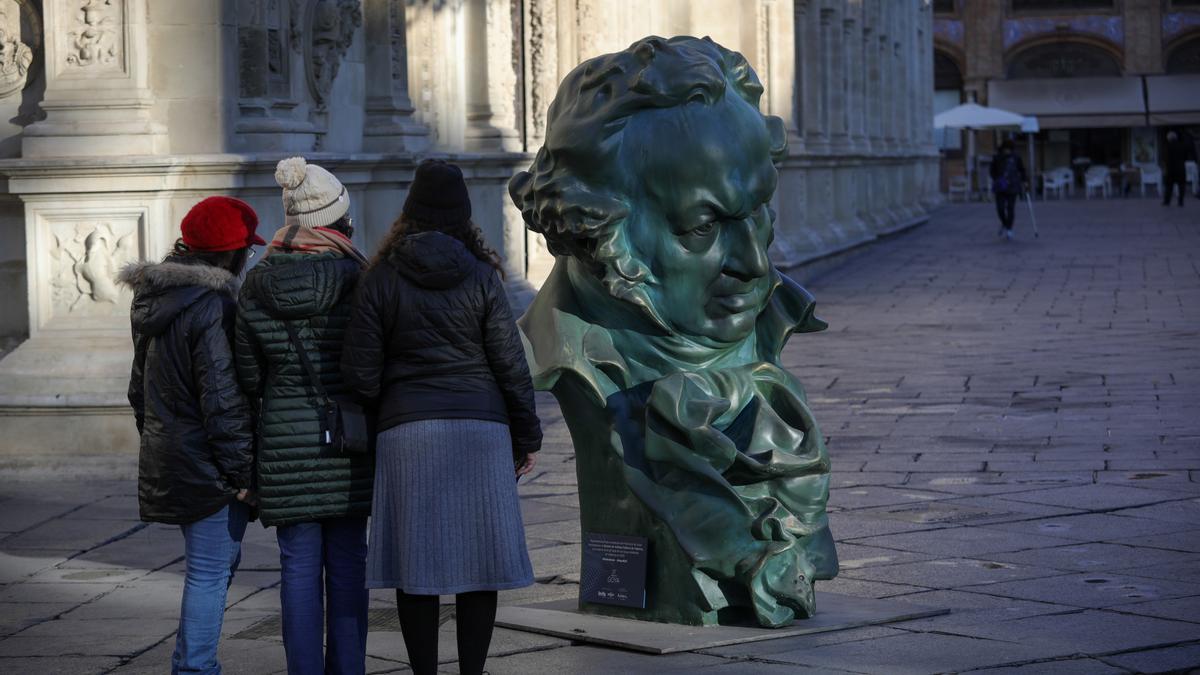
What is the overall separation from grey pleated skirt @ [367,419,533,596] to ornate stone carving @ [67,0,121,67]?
5479 millimetres

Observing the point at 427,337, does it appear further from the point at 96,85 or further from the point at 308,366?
the point at 96,85

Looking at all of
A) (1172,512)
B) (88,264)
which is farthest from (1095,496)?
(88,264)

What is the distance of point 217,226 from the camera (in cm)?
554

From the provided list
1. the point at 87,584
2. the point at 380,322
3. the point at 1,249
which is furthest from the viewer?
the point at 1,249

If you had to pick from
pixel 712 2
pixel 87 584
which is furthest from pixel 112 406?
pixel 712 2

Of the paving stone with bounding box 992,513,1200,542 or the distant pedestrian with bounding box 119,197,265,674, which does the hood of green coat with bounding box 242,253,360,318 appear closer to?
the distant pedestrian with bounding box 119,197,265,674

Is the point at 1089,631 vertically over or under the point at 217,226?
under

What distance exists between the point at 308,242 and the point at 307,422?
520 millimetres

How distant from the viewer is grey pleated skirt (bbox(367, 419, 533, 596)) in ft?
17.2

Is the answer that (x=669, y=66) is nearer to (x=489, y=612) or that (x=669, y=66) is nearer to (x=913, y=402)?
(x=489, y=612)

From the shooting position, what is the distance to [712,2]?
22891 millimetres

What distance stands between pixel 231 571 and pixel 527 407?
95 cm

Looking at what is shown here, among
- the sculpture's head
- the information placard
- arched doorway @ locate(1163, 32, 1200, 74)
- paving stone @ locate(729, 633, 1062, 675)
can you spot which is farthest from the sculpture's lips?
arched doorway @ locate(1163, 32, 1200, 74)

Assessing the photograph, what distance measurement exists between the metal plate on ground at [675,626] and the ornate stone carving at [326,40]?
19.1ft
